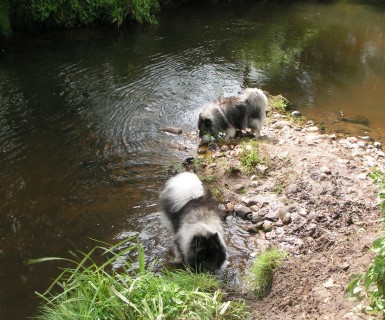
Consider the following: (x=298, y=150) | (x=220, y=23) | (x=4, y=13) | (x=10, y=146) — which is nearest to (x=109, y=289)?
(x=298, y=150)

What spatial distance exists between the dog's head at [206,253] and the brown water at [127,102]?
499 mm

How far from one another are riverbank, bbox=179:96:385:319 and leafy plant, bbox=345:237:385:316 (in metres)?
0.15

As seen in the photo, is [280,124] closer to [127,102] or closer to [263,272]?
[127,102]

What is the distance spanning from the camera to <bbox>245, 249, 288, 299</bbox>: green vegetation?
423 centimetres

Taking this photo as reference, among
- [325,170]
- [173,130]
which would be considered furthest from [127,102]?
[325,170]

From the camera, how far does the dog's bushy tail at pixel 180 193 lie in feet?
Result: 16.2

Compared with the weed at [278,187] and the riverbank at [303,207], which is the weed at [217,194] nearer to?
the riverbank at [303,207]

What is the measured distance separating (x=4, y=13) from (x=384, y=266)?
1262 cm

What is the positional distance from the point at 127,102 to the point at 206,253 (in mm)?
5629

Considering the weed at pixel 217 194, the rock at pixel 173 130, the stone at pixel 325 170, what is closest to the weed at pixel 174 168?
the weed at pixel 217 194

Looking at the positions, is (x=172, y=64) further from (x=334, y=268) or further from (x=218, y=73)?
(x=334, y=268)

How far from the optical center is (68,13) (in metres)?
13.9

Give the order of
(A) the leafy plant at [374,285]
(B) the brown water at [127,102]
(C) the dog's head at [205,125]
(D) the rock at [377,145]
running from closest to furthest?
(A) the leafy plant at [374,285] → (B) the brown water at [127,102] → (D) the rock at [377,145] → (C) the dog's head at [205,125]

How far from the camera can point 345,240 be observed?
14.7 feet
